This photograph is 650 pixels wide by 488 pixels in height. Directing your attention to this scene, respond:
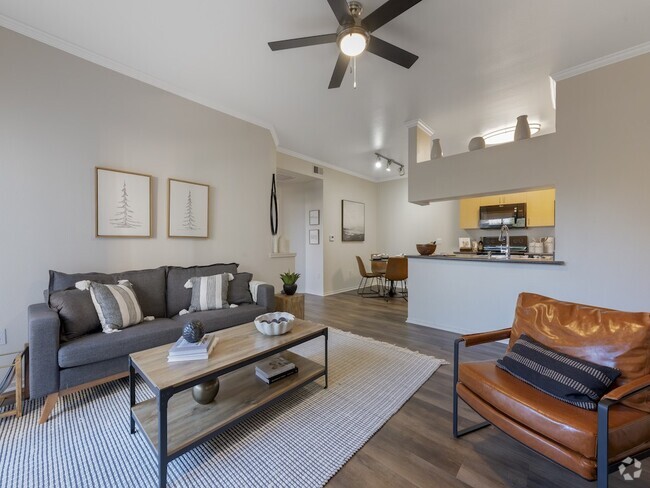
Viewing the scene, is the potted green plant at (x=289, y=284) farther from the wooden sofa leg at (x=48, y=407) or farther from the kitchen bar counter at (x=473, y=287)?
the wooden sofa leg at (x=48, y=407)

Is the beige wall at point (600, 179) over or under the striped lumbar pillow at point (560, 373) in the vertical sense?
over

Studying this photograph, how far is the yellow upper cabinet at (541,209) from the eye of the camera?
15.1 feet

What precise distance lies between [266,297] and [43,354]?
168cm

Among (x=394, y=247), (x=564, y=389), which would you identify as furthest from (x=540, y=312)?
(x=394, y=247)

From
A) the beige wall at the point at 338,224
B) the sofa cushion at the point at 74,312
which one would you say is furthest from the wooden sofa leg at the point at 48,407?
the beige wall at the point at 338,224

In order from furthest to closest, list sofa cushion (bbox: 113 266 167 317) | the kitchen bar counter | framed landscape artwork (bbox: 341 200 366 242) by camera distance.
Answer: framed landscape artwork (bbox: 341 200 366 242), the kitchen bar counter, sofa cushion (bbox: 113 266 167 317)

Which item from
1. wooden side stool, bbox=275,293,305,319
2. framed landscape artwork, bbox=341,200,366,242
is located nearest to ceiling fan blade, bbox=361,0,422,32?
wooden side stool, bbox=275,293,305,319

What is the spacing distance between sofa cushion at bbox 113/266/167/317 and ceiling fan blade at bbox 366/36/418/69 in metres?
2.75

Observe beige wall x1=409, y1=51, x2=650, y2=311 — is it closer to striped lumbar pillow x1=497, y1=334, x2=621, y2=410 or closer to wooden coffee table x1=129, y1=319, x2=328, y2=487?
striped lumbar pillow x1=497, y1=334, x2=621, y2=410

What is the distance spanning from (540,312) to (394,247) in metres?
5.16

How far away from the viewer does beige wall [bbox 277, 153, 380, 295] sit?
561cm

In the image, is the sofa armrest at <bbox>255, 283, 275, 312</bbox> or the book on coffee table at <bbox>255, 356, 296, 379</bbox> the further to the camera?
the sofa armrest at <bbox>255, 283, 275, 312</bbox>

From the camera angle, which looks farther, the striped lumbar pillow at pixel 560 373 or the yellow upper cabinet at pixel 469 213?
the yellow upper cabinet at pixel 469 213

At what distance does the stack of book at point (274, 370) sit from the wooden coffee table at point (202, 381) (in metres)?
0.03
